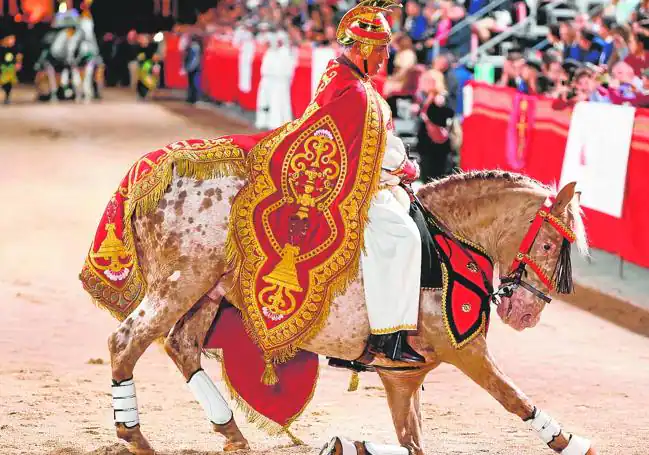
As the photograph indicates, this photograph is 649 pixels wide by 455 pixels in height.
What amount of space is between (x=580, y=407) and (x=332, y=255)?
2.50 m

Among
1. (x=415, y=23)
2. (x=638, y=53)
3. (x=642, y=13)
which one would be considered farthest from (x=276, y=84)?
(x=638, y=53)

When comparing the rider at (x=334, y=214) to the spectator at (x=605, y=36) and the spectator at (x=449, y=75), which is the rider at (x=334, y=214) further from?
the spectator at (x=449, y=75)

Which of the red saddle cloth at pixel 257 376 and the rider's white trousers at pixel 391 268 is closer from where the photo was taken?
the rider's white trousers at pixel 391 268

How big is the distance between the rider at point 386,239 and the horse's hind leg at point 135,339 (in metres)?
0.90

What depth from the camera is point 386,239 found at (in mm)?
6012

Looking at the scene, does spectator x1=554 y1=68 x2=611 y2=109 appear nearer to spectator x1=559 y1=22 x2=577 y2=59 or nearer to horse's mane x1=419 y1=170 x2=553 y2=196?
spectator x1=559 y1=22 x2=577 y2=59

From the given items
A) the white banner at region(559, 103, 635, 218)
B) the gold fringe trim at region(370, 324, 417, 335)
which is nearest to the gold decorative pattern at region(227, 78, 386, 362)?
the gold fringe trim at region(370, 324, 417, 335)

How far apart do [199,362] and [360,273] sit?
105cm

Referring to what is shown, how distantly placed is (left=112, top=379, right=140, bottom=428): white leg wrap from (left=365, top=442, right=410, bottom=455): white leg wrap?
1.21 metres

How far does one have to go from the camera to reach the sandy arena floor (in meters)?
6.81


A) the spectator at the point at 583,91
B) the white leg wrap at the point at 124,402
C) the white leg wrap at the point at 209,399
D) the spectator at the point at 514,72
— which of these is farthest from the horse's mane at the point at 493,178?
the spectator at the point at 514,72

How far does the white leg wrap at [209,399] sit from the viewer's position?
638 cm

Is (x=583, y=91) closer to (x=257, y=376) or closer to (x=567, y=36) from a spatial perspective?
(x=567, y=36)

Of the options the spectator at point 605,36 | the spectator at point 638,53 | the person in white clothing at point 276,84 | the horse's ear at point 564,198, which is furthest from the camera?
the person in white clothing at point 276,84
